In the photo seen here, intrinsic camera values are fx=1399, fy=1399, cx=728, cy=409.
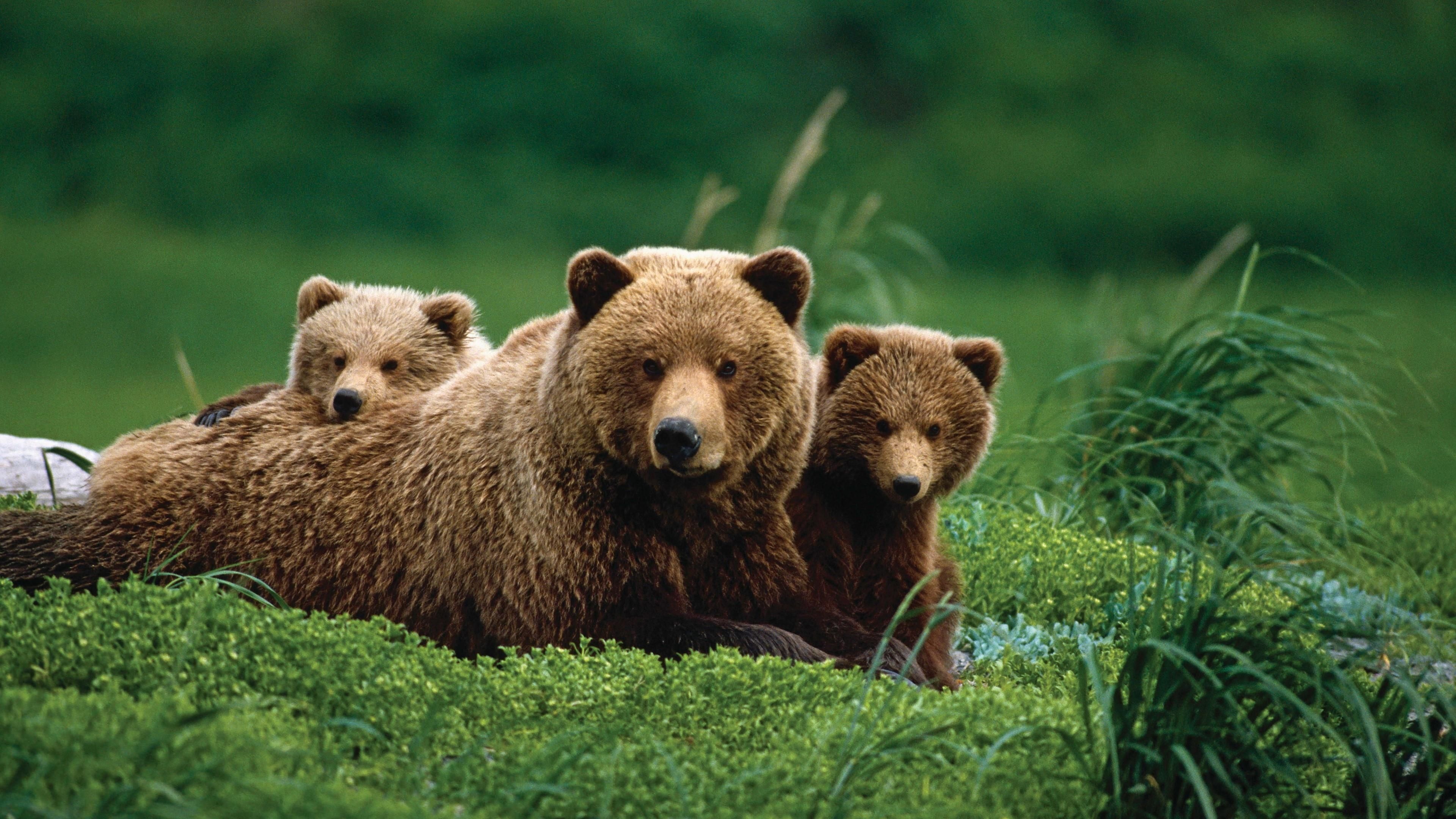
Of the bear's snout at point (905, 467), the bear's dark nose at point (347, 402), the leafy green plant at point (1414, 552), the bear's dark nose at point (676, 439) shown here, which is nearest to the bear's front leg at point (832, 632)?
the bear's snout at point (905, 467)

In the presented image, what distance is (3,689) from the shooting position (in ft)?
11.3

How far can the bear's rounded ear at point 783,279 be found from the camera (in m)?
4.22

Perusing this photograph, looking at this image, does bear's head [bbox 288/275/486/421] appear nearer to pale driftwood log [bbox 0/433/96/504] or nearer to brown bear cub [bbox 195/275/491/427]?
brown bear cub [bbox 195/275/491/427]

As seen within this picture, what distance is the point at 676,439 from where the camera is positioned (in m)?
3.80

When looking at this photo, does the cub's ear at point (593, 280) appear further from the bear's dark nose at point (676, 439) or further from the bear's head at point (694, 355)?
the bear's dark nose at point (676, 439)

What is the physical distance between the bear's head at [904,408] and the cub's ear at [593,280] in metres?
0.89

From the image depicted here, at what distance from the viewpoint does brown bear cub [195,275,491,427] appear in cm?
495

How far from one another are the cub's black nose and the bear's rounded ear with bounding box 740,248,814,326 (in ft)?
1.93

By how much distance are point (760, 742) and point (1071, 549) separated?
234 centimetres

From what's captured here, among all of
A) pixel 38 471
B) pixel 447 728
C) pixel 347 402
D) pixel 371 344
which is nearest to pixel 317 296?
pixel 371 344

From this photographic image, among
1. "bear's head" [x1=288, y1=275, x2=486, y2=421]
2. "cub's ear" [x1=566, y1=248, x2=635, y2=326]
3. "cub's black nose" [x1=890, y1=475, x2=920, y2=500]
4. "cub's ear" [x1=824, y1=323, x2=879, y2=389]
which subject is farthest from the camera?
"bear's head" [x1=288, y1=275, x2=486, y2=421]

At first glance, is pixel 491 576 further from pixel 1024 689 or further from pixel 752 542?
pixel 1024 689

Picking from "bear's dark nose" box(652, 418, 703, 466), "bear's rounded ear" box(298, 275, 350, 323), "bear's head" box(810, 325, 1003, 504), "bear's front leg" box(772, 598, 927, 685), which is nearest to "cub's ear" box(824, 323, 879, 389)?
"bear's head" box(810, 325, 1003, 504)

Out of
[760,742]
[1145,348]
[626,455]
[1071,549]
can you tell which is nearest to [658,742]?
[760,742]
